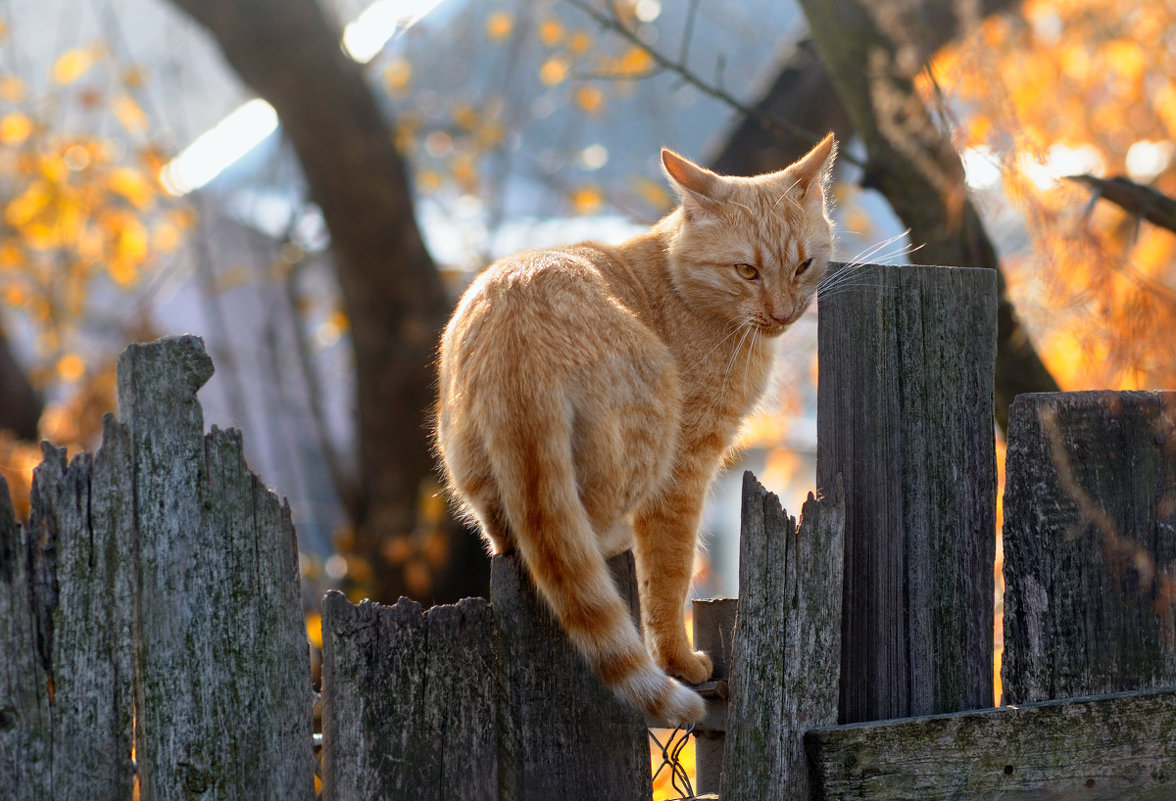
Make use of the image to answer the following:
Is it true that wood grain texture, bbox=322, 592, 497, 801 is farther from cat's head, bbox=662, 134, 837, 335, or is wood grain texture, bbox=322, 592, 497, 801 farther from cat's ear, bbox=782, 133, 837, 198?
cat's ear, bbox=782, 133, 837, 198


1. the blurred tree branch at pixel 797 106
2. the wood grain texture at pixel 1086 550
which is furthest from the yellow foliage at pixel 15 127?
the wood grain texture at pixel 1086 550

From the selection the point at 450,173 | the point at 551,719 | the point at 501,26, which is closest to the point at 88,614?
the point at 551,719

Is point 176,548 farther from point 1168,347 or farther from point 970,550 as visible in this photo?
point 1168,347

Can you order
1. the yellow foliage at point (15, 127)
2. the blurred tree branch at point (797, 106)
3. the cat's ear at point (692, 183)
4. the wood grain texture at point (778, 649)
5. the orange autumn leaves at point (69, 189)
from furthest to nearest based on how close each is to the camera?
the yellow foliage at point (15, 127) → the orange autumn leaves at point (69, 189) → the blurred tree branch at point (797, 106) → the cat's ear at point (692, 183) → the wood grain texture at point (778, 649)

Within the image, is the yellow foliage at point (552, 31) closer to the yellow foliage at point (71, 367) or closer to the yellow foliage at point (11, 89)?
the yellow foliage at point (11, 89)

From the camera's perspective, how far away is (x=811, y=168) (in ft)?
8.53

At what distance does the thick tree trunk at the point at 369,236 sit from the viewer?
14.3 feet

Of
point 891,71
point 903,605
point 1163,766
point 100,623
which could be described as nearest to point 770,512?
point 903,605

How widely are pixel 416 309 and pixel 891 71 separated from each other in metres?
2.39

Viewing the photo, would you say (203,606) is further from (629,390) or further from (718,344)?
(718,344)

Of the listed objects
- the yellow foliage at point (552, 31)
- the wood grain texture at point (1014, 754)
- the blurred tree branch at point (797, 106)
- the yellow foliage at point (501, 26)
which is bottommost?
the wood grain texture at point (1014, 754)

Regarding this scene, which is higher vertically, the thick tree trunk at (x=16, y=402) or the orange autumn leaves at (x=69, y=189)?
the orange autumn leaves at (x=69, y=189)

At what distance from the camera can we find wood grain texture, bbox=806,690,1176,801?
1592 mm

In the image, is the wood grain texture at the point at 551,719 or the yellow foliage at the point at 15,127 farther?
the yellow foliage at the point at 15,127
